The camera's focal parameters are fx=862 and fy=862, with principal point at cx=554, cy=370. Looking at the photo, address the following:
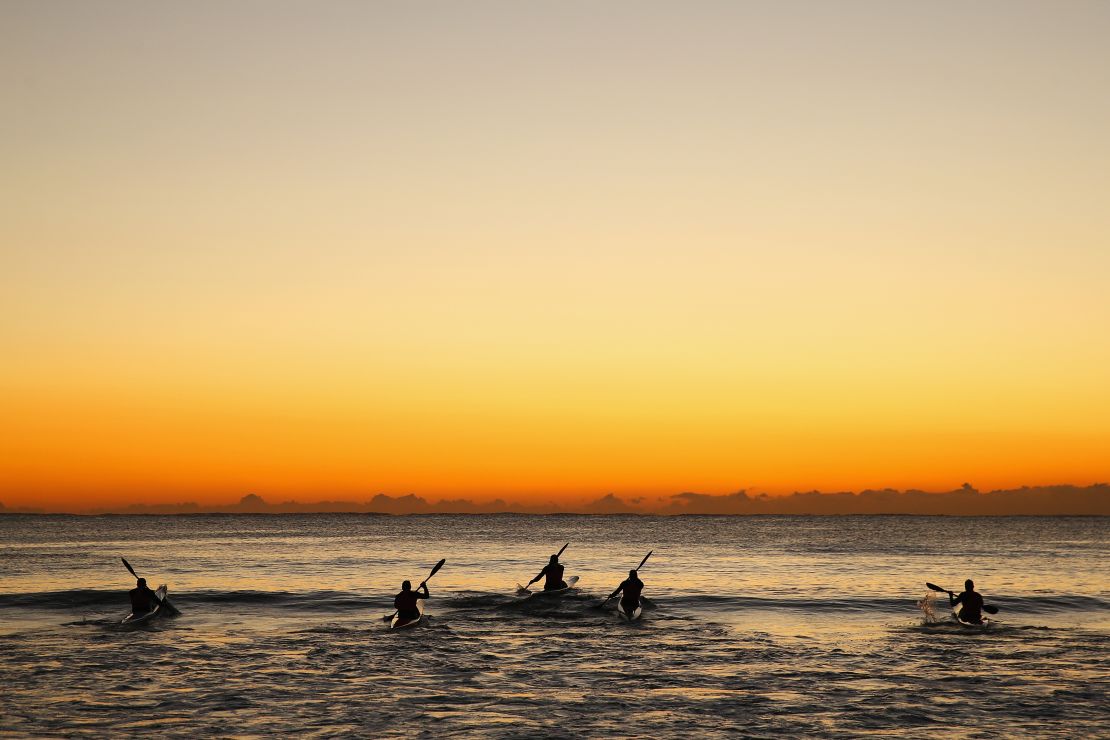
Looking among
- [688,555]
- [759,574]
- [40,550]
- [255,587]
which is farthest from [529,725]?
[40,550]

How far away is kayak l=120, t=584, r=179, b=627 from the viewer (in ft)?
113

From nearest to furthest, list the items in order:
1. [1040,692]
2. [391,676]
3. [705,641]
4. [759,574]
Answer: [1040,692], [391,676], [705,641], [759,574]

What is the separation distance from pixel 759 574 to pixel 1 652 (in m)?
50.8

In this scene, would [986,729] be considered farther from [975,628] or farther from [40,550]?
[40,550]

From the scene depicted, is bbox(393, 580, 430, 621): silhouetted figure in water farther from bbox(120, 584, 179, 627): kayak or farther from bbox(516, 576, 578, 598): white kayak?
bbox(516, 576, 578, 598): white kayak

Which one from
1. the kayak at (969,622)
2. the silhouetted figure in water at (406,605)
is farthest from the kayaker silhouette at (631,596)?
Result: the kayak at (969,622)

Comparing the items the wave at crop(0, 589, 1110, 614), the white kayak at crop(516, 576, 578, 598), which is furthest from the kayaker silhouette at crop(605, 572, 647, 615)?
the white kayak at crop(516, 576, 578, 598)

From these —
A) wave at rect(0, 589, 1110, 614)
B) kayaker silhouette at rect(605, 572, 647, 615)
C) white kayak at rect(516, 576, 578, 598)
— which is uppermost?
kayaker silhouette at rect(605, 572, 647, 615)

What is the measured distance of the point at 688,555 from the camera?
92500 millimetres

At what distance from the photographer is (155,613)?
117ft

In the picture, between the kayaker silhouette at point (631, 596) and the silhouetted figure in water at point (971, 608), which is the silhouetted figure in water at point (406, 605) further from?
the silhouetted figure in water at point (971, 608)

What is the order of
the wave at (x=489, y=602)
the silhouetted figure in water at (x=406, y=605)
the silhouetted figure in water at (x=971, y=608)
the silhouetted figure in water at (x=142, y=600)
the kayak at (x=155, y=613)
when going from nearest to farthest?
1. the silhouetted figure in water at (x=406, y=605)
2. the silhouetted figure in water at (x=971, y=608)
3. the kayak at (x=155, y=613)
4. the silhouetted figure in water at (x=142, y=600)
5. the wave at (x=489, y=602)

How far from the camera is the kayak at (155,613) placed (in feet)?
113

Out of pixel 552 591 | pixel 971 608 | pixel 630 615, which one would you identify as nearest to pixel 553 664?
pixel 630 615
